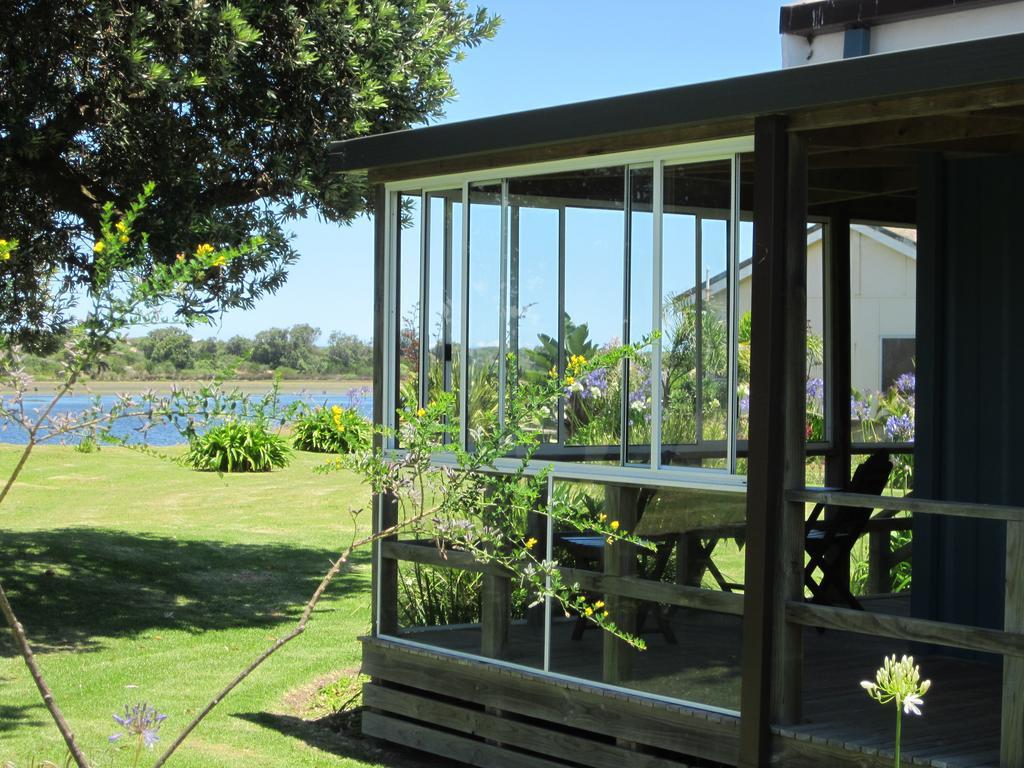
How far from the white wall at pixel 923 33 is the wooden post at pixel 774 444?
4.69 meters

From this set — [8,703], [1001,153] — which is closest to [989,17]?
[1001,153]

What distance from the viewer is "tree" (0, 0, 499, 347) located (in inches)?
366

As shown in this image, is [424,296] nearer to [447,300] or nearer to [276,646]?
[447,300]

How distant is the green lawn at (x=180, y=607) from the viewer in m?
7.29

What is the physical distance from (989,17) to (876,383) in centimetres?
322

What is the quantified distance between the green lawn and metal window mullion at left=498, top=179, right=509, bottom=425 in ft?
4.57

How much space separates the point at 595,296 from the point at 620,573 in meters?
1.27

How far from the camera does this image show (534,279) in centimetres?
647

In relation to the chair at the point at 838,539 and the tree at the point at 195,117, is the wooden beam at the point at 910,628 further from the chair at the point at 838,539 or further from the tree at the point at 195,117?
the tree at the point at 195,117

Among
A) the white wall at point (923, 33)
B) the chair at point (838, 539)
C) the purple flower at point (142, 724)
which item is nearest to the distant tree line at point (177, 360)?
the purple flower at point (142, 724)

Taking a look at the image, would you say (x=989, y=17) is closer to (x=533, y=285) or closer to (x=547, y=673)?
(x=533, y=285)

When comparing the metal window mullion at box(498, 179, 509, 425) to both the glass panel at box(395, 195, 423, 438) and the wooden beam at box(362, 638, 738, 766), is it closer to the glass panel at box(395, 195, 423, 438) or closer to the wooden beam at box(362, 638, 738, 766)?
the glass panel at box(395, 195, 423, 438)

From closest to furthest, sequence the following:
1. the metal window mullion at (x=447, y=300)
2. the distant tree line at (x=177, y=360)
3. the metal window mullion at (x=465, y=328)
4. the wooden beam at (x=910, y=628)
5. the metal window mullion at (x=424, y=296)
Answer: the distant tree line at (x=177, y=360) < the wooden beam at (x=910, y=628) < the metal window mullion at (x=465, y=328) < the metal window mullion at (x=447, y=300) < the metal window mullion at (x=424, y=296)

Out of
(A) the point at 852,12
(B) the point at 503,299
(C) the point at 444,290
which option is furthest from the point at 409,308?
(A) the point at 852,12
